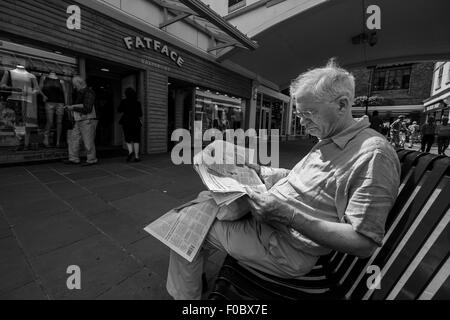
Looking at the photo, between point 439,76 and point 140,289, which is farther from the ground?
point 439,76

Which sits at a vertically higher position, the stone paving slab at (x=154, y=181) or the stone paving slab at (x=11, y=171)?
the stone paving slab at (x=11, y=171)

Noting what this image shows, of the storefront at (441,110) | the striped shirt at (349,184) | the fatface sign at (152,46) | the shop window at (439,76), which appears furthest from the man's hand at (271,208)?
the shop window at (439,76)

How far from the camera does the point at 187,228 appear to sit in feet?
4.02

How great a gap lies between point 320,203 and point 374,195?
244 millimetres

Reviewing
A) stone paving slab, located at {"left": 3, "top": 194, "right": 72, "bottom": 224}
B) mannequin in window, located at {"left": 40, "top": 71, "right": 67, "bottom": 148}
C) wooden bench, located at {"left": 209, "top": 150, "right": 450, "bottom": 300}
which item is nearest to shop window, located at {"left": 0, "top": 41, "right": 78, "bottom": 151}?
mannequin in window, located at {"left": 40, "top": 71, "right": 67, "bottom": 148}

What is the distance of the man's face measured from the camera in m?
1.10

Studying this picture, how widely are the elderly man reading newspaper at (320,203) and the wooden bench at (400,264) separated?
0.09m

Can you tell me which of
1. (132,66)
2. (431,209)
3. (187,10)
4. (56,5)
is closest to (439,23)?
(187,10)

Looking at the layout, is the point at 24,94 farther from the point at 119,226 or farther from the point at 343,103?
the point at 343,103

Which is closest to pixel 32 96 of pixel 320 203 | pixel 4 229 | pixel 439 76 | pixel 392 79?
pixel 4 229

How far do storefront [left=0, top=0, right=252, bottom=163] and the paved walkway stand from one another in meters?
1.40

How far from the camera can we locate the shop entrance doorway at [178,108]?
332 inches

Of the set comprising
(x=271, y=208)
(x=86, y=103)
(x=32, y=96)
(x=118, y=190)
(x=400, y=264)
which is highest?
(x=32, y=96)

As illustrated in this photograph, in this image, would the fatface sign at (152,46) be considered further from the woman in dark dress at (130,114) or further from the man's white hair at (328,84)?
the man's white hair at (328,84)
